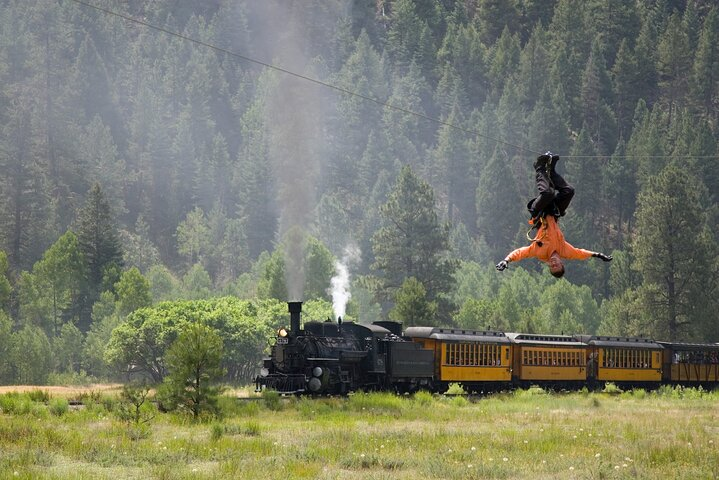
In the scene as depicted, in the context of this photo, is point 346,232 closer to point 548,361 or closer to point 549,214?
point 548,361

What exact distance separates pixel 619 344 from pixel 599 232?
112 metres

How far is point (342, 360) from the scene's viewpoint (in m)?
44.3

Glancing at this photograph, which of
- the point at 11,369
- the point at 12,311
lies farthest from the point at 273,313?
the point at 12,311

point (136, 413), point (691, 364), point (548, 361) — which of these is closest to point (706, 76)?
point (691, 364)

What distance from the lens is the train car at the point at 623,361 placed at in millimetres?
58625

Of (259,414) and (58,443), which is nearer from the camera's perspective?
(58,443)

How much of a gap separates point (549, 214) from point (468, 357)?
38348mm

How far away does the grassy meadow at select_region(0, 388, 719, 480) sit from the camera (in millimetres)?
23750

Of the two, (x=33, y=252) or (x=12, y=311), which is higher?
(x=33, y=252)

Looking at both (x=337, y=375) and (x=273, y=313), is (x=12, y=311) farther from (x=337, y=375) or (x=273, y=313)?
(x=337, y=375)

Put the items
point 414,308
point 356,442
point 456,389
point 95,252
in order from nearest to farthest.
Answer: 1. point 356,442
2. point 456,389
3. point 414,308
4. point 95,252

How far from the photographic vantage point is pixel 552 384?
56.8 meters

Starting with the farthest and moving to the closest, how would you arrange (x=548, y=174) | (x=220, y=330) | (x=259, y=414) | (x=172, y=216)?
(x=172, y=216)
(x=220, y=330)
(x=259, y=414)
(x=548, y=174)

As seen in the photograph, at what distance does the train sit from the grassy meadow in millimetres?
2660
